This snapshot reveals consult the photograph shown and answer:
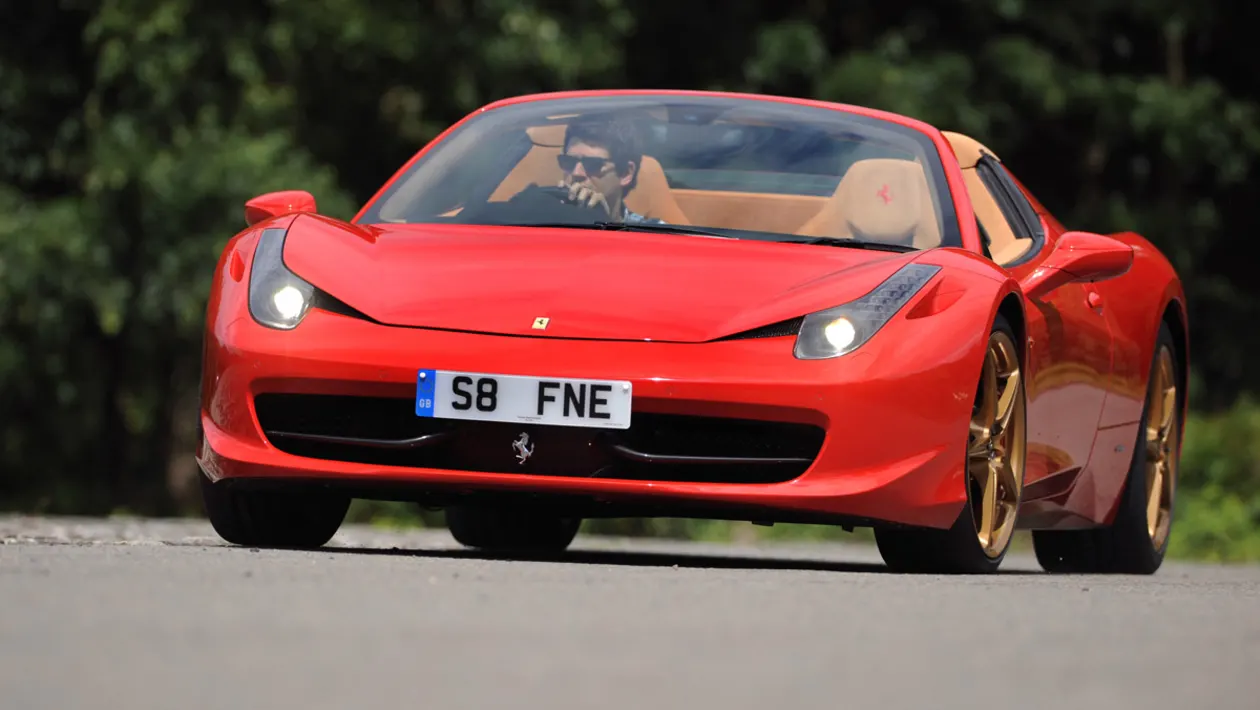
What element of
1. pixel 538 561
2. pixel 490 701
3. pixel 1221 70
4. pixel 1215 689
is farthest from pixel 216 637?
pixel 1221 70

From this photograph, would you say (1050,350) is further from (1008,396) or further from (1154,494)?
(1154,494)

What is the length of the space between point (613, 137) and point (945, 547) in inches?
68.7

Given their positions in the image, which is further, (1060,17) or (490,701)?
(1060,17)

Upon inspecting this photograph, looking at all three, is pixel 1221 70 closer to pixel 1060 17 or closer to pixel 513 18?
pixel 1060 17

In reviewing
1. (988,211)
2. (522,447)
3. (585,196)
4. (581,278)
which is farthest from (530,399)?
(988,211)

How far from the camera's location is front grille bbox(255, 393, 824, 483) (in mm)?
6191

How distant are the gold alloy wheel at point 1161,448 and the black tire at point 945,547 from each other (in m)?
1.88

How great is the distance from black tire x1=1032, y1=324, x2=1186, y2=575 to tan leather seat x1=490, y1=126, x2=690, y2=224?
1851 millimetres

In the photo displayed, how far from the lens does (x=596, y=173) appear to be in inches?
294

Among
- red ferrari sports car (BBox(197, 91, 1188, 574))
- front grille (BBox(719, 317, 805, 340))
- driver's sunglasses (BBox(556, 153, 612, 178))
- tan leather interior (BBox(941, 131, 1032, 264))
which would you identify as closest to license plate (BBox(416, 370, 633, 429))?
red ferrari sports car (BBox(197, 91, 1188, 574))

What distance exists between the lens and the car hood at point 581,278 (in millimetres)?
6246

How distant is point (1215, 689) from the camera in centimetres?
401

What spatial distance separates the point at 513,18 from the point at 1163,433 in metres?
11.8

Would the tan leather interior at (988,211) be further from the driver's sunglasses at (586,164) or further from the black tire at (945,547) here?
the driver's sunglasses at (586,164)
